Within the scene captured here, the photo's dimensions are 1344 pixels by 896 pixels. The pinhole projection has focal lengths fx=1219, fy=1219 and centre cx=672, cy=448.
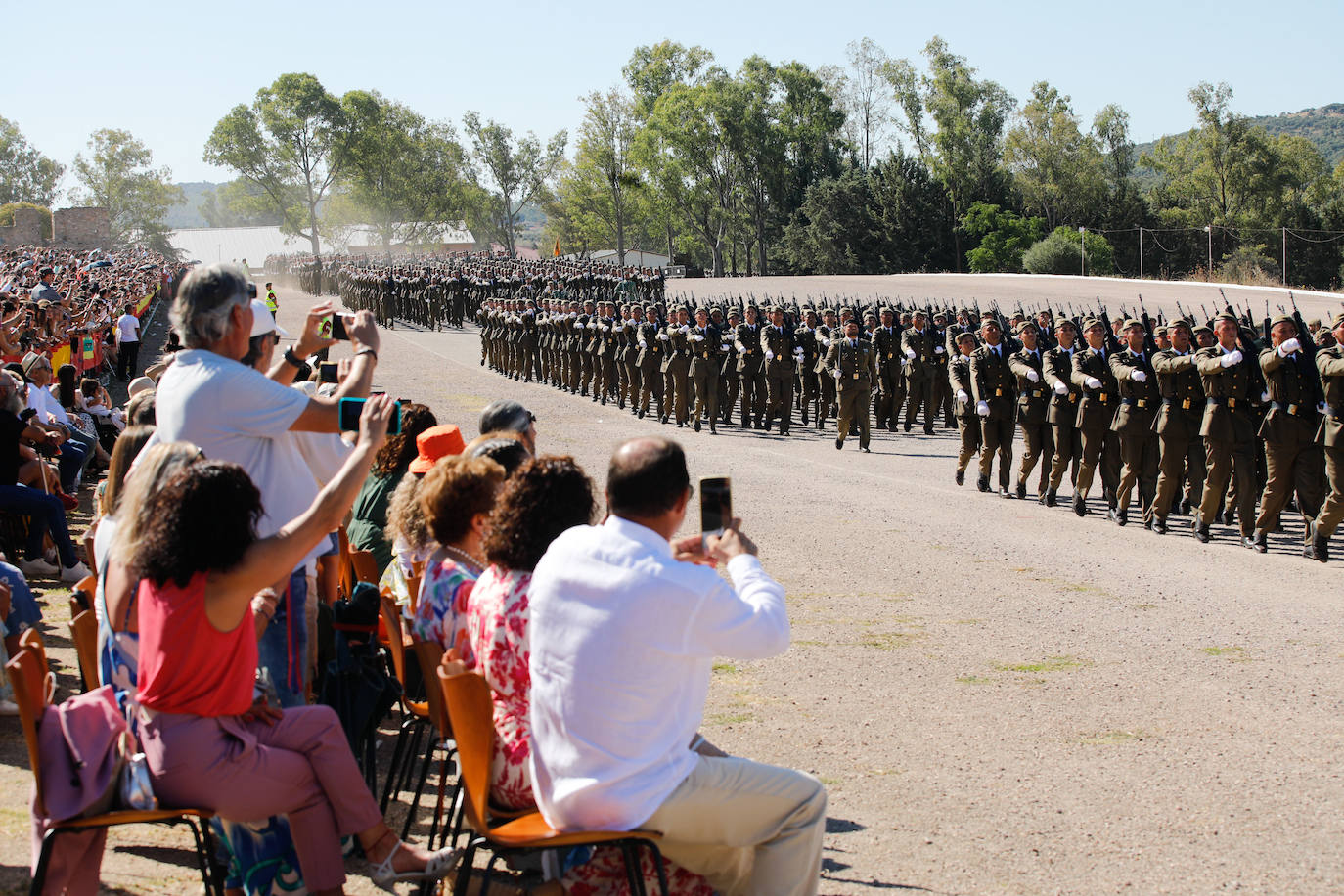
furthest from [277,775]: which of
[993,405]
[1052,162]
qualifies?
[1052,162]

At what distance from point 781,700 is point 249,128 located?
329 feet

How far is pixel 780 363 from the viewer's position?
1792 centimetres

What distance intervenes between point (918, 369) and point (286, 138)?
292 ft

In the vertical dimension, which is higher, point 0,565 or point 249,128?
point 249,128

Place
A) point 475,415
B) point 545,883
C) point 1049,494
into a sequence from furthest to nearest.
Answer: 1. point 475,415
2. point 1049,494
3. point 545,883

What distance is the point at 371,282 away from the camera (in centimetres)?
4528

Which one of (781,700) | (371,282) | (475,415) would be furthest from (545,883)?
(371,282)

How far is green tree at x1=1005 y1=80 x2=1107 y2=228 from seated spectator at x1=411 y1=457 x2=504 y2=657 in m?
63.0

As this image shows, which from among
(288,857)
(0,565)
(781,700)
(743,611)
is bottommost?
(781,700)

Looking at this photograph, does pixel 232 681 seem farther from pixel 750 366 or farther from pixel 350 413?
pixel 750 366

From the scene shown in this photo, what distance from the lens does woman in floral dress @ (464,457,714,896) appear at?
3.29m

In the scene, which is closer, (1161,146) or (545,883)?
(545,883)

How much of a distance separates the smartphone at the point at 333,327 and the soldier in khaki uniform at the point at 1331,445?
24.7 feet

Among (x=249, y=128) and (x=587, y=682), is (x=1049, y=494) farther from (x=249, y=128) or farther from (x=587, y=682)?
(x=249, y=128)
